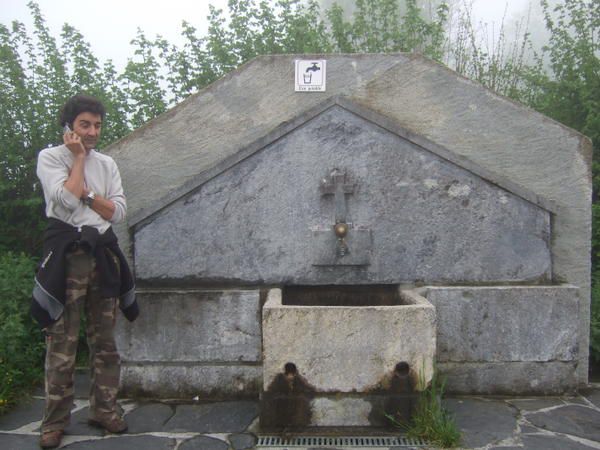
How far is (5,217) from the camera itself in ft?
17.0

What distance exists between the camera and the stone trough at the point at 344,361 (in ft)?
9.66

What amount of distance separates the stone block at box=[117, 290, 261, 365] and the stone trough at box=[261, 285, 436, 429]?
0.61 m

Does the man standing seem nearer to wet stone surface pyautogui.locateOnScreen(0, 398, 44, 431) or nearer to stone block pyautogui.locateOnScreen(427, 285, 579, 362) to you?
wet stone surface pyautogui.locateOnScreen(0, 398, 44, 431)

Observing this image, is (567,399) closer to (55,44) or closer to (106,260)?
(106,260)

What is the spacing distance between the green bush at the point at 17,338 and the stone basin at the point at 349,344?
1.79m

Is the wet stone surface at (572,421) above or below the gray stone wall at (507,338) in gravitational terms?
below

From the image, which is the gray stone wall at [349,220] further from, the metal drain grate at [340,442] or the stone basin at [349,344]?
the metal drain grate at [340,442]

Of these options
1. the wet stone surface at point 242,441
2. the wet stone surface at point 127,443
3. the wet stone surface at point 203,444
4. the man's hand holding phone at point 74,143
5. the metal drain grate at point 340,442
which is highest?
the man's hand holding phone at point 74,143

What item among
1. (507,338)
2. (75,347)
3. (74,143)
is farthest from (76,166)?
(507,338)

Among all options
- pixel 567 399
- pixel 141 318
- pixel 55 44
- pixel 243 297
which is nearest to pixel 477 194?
pixel 567 399

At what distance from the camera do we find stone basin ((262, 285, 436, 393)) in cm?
294

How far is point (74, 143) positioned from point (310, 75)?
2.02 metres

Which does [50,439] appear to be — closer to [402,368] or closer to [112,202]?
[112,202]

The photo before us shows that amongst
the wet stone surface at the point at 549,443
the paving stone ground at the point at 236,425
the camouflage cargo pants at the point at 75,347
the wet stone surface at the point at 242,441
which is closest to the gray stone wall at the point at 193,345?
the paving stone ground at the point at 236,425
